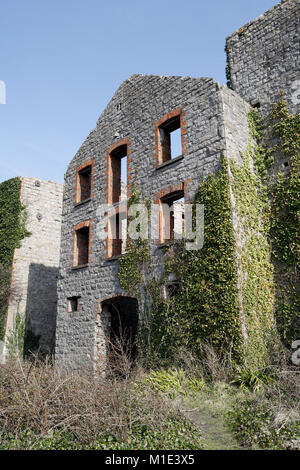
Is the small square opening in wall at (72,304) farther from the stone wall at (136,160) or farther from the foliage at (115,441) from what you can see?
the foliage at (115,441)

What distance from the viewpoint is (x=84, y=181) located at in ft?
46.8

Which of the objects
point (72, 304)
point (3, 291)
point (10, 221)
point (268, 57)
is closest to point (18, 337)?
point (3, 291)

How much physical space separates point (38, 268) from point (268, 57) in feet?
39.5

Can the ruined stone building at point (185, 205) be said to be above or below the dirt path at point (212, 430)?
above

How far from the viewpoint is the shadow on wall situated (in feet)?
52.0

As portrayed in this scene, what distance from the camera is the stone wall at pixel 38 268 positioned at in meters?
15.9

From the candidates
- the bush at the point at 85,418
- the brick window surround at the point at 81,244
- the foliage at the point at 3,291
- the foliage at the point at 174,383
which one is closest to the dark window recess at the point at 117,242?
the brick window surround at the point at 81,244

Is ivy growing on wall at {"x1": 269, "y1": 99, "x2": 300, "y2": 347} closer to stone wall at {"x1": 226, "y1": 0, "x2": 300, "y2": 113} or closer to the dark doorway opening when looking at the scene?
stone wall at {"x1": 226, "y1": 0, "x2": 300, "y2": 113}

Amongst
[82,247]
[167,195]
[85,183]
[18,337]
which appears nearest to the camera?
[167,195]

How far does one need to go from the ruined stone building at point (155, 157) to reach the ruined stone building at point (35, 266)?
3517 mm

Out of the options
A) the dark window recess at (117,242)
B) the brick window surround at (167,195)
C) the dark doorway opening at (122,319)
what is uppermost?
the brick window surround at (167,195)

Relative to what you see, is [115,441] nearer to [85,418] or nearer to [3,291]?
[85,418]

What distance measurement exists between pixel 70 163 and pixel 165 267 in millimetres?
6856

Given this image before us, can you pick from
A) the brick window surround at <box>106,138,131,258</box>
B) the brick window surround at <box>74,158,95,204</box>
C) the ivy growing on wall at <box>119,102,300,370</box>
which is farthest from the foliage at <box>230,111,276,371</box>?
the brick window surround at <box>74,158,95,204</box>
